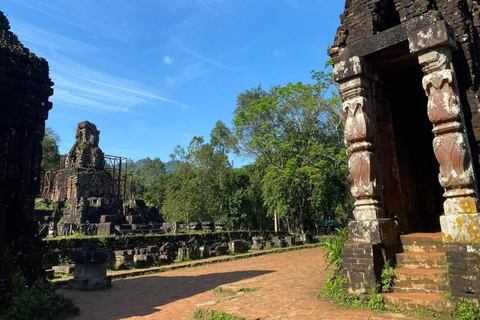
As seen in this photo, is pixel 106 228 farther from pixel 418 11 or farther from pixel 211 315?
pixel 418 11

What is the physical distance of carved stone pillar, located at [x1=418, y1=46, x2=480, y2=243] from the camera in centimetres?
472

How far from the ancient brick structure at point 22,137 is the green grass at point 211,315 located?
3830 mm

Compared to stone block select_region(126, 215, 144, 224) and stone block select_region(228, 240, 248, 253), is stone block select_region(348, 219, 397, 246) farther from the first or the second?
stone block select_region(126, 215, 144, 224)

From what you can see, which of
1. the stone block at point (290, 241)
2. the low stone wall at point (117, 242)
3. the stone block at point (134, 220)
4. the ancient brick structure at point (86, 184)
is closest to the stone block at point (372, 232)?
the low stone wall at point (117, 242)

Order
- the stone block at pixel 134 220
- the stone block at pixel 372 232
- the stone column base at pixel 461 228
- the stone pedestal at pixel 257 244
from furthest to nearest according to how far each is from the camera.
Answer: the stone block at pixel 134 220, the stone pedestal at pixel 257 244, the stone block at pixel 372 232, the stone column base at pixel 461 228

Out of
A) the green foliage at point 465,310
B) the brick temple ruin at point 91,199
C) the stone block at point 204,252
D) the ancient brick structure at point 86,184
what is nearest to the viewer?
the green foliage at point 465,310

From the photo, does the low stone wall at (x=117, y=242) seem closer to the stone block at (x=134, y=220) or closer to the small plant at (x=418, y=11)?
the stone block at (x=134, y=220)

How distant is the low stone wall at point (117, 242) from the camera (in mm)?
12656

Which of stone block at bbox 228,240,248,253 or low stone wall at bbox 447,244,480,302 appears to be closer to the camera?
low stone wall at bbox 447,244,480,302

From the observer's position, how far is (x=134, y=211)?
88.3 feet

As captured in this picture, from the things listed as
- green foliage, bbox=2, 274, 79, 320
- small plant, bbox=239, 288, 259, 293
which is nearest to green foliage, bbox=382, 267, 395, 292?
small plant, bbox=239, 288, 259, 293

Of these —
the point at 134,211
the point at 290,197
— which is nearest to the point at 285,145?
the point at 290,197

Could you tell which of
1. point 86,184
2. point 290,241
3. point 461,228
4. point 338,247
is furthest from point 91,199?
point 461,228

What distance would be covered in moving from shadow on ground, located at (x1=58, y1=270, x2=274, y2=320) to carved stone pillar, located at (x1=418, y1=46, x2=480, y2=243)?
4.89 metres
